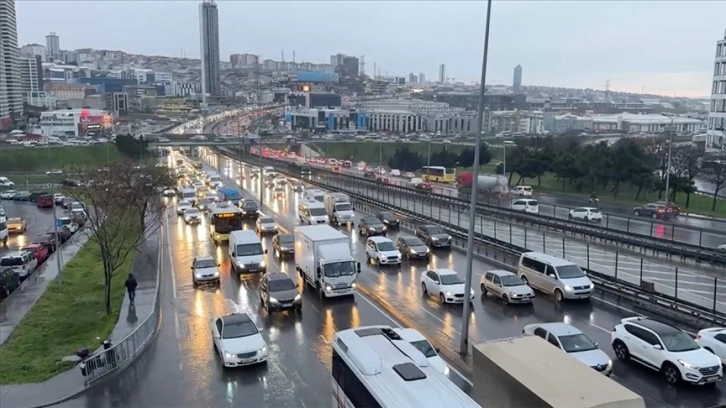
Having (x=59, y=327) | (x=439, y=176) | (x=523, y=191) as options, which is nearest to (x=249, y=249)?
(x=59, y=327)

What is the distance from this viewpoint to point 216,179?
241 ft

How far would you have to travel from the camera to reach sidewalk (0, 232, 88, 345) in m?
22.5

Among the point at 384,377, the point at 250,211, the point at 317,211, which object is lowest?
the point at 250,211

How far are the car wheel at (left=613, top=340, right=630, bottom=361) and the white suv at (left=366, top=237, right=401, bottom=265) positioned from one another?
13814 mm

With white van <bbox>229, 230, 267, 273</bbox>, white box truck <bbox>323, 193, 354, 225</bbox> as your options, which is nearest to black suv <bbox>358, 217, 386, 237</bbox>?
white box truck <bbox>323, 193, 354, 225</bbox>

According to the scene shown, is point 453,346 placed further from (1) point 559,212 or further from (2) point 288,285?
(1) point 559,212

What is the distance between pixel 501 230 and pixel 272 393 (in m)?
24.1

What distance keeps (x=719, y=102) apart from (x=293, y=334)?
7943 centimetres

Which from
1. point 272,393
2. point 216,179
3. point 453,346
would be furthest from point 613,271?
point 216,179

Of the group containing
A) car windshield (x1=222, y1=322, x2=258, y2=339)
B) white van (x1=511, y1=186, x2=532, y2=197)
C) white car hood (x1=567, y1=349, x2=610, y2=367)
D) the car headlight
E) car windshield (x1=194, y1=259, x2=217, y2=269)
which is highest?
the car headlight

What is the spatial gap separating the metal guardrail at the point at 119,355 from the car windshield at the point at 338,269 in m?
6.69

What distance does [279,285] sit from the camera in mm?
22578

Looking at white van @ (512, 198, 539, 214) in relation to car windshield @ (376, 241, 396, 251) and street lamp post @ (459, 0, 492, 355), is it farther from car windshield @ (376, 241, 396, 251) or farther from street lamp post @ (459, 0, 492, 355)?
street lamp post @ (459, 0, 492, 355)

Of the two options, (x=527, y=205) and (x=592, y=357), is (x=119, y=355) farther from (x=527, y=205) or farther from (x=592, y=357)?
(x=527, y=205)
